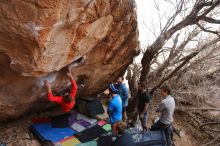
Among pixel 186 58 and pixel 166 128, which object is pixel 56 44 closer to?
pixel 166 128

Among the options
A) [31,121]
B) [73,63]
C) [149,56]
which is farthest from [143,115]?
[31,121]

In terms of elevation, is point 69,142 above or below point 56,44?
below

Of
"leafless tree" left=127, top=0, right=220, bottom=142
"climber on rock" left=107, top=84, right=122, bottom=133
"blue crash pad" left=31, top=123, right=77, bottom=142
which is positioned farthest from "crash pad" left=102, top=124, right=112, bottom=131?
"leafless tree" left=127, top=0, right=220, bottom=142

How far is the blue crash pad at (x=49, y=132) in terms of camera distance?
5.96 metres

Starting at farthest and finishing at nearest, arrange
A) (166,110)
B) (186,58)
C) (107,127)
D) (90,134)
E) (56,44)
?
(186,58) < (107,127) < (90,134) < (166,110) < (56,44)

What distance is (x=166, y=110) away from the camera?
5723 mm

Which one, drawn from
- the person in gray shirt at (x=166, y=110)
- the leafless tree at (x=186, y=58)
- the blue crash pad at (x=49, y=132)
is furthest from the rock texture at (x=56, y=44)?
the person in gray shirt at (x=166, y=110)

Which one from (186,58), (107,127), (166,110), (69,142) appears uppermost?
(186,58)

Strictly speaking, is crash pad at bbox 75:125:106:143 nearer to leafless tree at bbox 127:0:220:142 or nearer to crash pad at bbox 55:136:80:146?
crash pad at bbox 55:136:80:146

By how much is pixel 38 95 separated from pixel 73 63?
100 centimetres

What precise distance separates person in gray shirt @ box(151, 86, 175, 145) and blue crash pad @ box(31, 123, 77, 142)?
194 cm

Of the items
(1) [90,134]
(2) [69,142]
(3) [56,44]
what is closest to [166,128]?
(1) [90,134]

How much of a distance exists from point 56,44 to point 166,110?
2675 mm

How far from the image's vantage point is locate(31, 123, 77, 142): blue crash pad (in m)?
5.96
